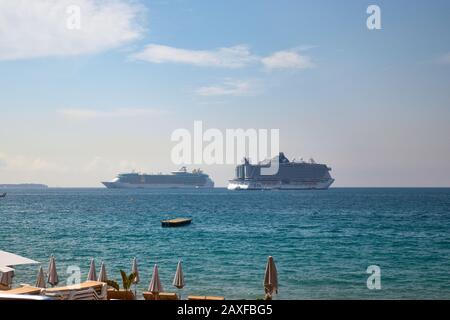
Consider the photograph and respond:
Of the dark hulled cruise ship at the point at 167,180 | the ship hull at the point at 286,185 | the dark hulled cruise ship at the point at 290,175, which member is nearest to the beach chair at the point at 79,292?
the dark hulled cruise ship at the point at 290,175

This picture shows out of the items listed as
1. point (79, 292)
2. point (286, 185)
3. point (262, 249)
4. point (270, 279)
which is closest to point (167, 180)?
point (286, 185)

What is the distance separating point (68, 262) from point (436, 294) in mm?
17780

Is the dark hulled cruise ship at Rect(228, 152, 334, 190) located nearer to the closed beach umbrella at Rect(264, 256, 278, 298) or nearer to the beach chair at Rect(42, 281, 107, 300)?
the closed beach umbrella at Rect(264, 256, 278, 298)

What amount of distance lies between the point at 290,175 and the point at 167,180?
35973mm

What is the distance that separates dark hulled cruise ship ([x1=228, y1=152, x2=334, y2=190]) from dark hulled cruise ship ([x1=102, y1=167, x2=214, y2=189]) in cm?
1693

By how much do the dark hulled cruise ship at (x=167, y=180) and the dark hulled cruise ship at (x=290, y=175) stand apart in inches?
667

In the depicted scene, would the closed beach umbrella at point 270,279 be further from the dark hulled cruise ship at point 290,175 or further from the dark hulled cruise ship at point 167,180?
the dark hulled cruise ship at point 167,180

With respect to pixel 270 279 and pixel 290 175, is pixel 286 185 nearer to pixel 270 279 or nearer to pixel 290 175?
pixel 290 175

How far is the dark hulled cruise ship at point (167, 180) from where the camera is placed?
137 m

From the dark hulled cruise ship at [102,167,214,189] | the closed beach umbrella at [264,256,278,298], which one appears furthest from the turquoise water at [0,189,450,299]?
the dark hulled cruise ship at [102,167,214,189]

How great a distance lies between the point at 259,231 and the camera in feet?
144

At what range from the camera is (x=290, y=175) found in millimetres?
120750
